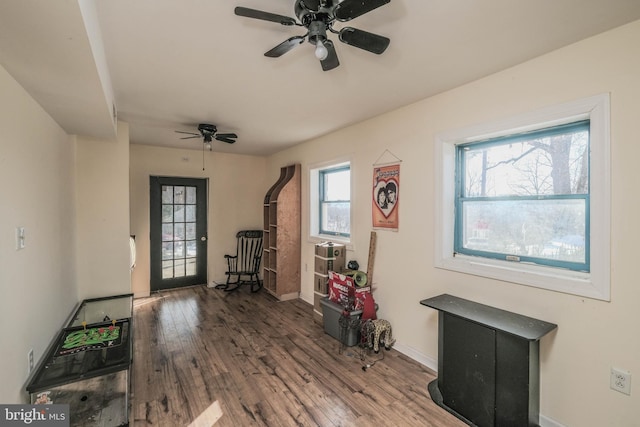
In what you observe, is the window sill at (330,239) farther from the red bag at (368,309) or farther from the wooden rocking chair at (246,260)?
the wooden rocking chair at (246,260)

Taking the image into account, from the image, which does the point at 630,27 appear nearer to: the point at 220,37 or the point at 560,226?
the point at 560,226

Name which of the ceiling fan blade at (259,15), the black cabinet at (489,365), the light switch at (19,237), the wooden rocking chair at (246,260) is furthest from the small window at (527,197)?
the wooden rocking chair at (246,260)

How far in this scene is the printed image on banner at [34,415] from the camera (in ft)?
5.21

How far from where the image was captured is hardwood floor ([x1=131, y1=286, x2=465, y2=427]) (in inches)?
83.2

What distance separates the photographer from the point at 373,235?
3375 millimetres

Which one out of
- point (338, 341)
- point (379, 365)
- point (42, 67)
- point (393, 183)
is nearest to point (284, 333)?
point (338, 341)

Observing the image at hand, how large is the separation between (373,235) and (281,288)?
2.17 meters

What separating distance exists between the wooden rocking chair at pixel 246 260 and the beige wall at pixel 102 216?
2.19 meters

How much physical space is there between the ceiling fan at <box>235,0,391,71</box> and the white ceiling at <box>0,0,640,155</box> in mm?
180

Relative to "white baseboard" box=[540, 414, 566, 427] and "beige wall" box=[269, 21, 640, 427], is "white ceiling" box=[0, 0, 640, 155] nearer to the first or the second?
"beige wall" box=[269, 21, 640, 427]

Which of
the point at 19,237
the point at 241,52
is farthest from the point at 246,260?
the point at 241,52

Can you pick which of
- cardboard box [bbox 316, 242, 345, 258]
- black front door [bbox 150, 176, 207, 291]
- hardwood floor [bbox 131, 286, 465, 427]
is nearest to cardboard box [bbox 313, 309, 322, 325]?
hardwood floor [bbox 131, 286, 465, 427]

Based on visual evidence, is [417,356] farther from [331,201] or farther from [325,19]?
[325,19]

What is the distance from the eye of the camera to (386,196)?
3229 mm
